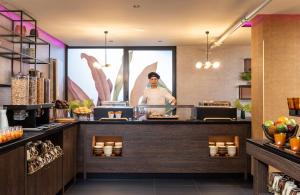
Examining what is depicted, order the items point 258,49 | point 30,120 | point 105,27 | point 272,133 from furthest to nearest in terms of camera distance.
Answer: point 105,27
point 258,49
point 30,120
point 272,133

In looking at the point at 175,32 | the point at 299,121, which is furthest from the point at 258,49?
the point at 175,32

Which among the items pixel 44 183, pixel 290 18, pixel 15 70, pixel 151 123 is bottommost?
pixel 44 183

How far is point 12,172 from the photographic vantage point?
322 cm

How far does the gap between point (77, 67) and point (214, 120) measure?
545 centimetres

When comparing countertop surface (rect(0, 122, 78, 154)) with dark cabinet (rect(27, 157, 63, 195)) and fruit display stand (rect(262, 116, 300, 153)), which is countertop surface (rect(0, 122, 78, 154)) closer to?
dark cabinet (rect(27, 157, 63, 195))

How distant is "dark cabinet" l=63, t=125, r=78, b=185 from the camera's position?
534cm

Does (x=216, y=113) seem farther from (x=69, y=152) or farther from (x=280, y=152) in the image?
(x=280, y=152)

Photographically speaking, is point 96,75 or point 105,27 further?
point 96,75

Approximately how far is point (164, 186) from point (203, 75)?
208 inches

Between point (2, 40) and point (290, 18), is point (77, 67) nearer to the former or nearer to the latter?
point (2, 40)

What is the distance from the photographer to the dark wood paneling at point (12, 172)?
3.00 metres

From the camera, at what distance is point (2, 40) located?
20.1 ft

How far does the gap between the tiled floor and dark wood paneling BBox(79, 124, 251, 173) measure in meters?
0.17

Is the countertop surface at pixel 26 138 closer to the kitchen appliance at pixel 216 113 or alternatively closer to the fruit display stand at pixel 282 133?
the fruit display stand at pixel 282 133
